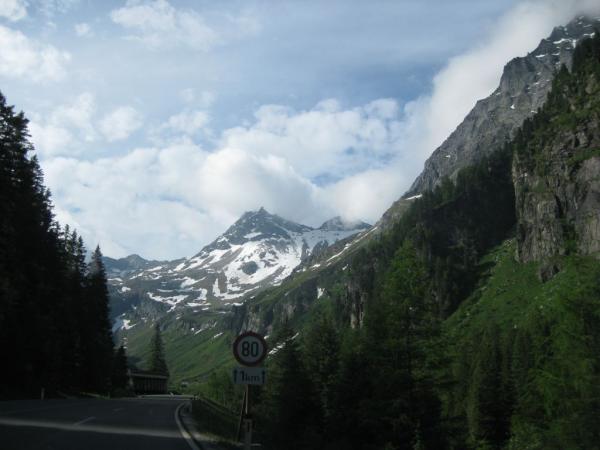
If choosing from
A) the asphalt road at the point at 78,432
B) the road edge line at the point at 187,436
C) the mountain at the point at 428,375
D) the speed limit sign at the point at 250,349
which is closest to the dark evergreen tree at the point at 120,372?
the mountain at the point at 428,375

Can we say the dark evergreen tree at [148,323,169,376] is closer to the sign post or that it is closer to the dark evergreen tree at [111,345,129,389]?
the dark evergreen tree at [111,345,129,389]

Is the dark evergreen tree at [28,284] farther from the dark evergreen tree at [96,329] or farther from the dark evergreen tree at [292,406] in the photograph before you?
the dark evergreen tree at [292,406]

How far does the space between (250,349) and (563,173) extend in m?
166

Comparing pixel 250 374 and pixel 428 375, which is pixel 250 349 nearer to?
pixel 250 374

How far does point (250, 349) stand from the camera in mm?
13469

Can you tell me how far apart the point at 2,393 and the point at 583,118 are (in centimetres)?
→ 17001

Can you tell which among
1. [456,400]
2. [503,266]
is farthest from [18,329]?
[503,266]

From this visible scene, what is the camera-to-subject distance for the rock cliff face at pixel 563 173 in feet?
478

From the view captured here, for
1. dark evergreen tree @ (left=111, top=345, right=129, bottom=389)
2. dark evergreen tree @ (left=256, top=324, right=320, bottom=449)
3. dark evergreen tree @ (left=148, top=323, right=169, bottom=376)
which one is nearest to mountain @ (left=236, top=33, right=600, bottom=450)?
dark evergreen tree @ (left=256, top=324, right=320, bottom=449)

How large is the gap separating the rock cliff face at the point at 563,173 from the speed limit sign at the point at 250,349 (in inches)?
5329

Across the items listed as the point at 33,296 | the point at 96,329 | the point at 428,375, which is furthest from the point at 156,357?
the point at 428,375

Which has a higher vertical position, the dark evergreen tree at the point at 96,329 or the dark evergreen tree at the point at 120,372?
the dark evergreen tree at the point at 96,329

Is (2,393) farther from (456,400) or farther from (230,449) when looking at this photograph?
(456,400)

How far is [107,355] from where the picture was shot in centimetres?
6644
